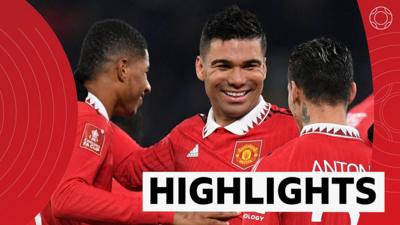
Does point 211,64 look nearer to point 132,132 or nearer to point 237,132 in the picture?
point 237,132

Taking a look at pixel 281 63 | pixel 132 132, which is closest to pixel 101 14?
pixel 281 63

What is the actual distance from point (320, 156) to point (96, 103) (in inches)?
64.6

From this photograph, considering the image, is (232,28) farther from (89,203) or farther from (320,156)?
(89,203)

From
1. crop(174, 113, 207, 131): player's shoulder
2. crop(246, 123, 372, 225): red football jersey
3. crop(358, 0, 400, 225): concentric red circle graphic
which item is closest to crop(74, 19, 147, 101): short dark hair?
crop(174, 113, 207, 131): player's shoulder

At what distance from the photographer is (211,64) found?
4004 millimetres

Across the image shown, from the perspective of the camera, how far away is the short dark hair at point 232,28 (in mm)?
3955

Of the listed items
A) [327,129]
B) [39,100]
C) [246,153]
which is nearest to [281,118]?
[246,153]

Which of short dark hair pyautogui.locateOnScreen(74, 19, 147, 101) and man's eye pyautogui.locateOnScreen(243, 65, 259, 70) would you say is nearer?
man's eye pyautogui.locateOnScreen(243, 65, 259, 70)

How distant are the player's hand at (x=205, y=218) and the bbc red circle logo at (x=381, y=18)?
1.33 metres

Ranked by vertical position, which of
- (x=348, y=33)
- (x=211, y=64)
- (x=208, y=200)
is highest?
(x=348, y=33)

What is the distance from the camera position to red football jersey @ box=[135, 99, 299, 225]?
3988 millimetres

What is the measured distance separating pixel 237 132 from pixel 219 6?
22.6 feet

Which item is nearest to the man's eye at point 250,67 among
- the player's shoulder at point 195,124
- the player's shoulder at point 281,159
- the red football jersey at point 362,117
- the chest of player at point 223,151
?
the chest of player at point 223,151

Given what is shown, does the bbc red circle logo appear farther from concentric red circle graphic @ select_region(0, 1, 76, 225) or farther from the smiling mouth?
concentric red circle graphic @ select_region(0, 1, 76, 225)
